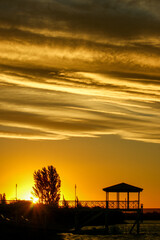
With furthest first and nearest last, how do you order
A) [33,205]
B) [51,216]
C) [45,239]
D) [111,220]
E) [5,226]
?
[111,220] → [51,216] → [33,205] → [5,226] → [45,239]

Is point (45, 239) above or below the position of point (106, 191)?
below

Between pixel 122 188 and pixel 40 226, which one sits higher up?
pixel 122 188

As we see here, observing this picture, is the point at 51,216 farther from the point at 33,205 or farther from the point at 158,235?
the point at 158,235

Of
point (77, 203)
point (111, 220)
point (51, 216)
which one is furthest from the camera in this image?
point (111, 220)

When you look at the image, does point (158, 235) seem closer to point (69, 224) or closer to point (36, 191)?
point (69, 224)

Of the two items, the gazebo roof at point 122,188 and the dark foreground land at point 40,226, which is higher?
the gazebo roof at point 122,188

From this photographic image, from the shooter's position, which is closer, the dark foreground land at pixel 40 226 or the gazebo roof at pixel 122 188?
the dark foreground land at pixel 40 226

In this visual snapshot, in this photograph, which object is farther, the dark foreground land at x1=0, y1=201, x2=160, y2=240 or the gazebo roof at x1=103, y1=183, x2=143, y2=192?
the gazebo roof at x1=103, y1=183, x2=143, y2=192

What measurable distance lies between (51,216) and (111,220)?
46.4 ft

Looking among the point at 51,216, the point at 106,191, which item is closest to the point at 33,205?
the point at 51,216

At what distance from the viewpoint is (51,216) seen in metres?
106

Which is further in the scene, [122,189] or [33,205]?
[33,205]

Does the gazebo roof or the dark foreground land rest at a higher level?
the gazebo roof

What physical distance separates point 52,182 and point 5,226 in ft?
130
